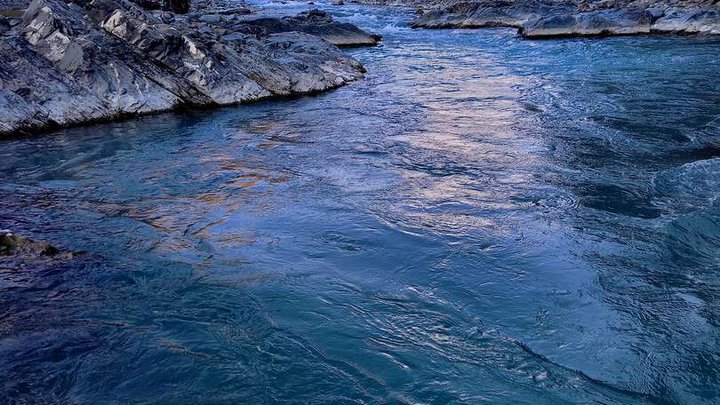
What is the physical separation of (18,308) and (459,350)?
293 centimetres

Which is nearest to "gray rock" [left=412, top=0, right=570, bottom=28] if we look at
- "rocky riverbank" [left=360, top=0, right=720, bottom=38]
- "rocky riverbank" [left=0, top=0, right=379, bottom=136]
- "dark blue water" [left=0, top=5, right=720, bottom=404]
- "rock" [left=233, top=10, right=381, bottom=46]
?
"rocky riverbank" [left=360, top=0, right=720, bottom=38]

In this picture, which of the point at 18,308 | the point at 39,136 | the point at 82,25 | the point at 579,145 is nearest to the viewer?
the point at 18,308

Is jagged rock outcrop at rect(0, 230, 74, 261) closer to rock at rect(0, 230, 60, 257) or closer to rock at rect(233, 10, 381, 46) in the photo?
rock at rect(0, 230, 60, 257)

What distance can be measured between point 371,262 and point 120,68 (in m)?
7.36

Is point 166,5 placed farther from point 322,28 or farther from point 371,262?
point 371,262

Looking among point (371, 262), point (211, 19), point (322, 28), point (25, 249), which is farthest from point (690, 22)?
point (25, 249)

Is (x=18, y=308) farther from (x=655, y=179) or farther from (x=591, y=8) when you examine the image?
(x=591, y=8)

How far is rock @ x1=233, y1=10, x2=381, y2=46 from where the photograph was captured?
19.7 m

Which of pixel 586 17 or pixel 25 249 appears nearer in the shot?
pixel 25 249

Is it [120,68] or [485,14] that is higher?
[120,68]

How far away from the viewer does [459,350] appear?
384 cm

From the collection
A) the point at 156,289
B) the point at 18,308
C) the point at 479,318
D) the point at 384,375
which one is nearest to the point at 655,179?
the point at 479,318

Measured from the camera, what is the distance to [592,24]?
67.3 ft

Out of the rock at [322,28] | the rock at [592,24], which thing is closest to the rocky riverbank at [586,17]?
the rock at [592,24]
